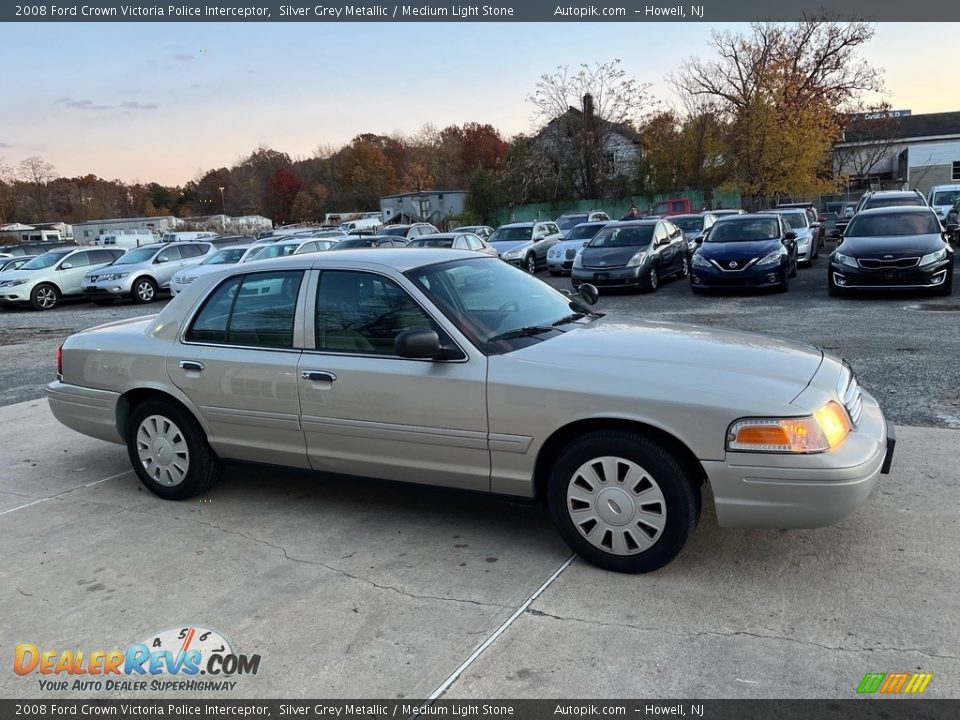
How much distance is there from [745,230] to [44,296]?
691 inches

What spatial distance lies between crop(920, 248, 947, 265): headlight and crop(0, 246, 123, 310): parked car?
771 inches

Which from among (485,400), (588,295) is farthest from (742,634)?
(588,295)

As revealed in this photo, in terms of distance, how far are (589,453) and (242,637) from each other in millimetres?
1778

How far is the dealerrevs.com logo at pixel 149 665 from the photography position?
10.2 ft

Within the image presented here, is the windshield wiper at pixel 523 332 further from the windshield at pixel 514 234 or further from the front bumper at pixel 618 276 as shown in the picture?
the windshield at pixel 514 234

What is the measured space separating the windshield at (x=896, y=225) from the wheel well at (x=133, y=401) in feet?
41.9

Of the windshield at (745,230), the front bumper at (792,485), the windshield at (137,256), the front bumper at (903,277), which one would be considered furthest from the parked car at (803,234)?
the front bumper at (792,485)

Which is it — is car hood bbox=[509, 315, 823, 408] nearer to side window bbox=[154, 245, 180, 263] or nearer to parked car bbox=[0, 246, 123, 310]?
side window bbox=[154, 245, 180, 263]

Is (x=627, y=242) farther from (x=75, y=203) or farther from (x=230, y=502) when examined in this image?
(x=75, y=203)

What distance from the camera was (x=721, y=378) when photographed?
364 centimetres

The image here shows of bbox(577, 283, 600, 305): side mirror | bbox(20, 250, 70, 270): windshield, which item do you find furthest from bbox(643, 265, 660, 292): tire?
bbox(20, 250, 70, 270): windshield

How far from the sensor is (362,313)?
14.5ft

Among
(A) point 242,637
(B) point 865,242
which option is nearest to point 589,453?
(A) point 242,637

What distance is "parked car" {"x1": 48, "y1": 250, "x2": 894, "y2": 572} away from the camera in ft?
11.5
